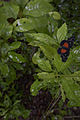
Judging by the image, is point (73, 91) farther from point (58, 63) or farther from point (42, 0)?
point (42, 0)

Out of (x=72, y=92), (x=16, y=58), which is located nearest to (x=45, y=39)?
(x=16, y=58)

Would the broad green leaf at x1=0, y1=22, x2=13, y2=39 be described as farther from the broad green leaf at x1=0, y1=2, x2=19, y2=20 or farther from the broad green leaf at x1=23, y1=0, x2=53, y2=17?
the broad green leaf at x1=23, y1=0, x2=53, y2=17

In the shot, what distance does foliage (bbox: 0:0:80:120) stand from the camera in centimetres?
82

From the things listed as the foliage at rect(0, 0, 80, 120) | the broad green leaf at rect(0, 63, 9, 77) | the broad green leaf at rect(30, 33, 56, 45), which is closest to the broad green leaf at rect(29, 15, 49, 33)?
the foliage at rect(0, 0, 80, 120)

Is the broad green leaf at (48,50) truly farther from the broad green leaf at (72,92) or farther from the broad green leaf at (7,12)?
the broad green leaf at (7,12)

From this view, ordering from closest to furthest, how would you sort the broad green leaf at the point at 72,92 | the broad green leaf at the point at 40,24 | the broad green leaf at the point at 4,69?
the broad green leaf at the point at 72,92 → the broad green leaf at the point at 40,24 → the broad green leaf at the point at 4,69

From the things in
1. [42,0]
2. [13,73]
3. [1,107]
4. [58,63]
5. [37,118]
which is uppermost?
[42,0]

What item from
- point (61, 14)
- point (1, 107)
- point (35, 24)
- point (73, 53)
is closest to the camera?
point (73, 53)

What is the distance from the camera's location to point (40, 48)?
44.9 inches

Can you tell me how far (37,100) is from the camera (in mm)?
1708

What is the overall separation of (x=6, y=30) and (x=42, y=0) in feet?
1.32

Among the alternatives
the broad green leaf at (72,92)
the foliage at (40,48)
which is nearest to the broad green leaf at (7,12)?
the foliage at (40,48)

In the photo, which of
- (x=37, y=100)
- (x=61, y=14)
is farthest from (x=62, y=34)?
(x=37, y=100)

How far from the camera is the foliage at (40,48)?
0.82m
